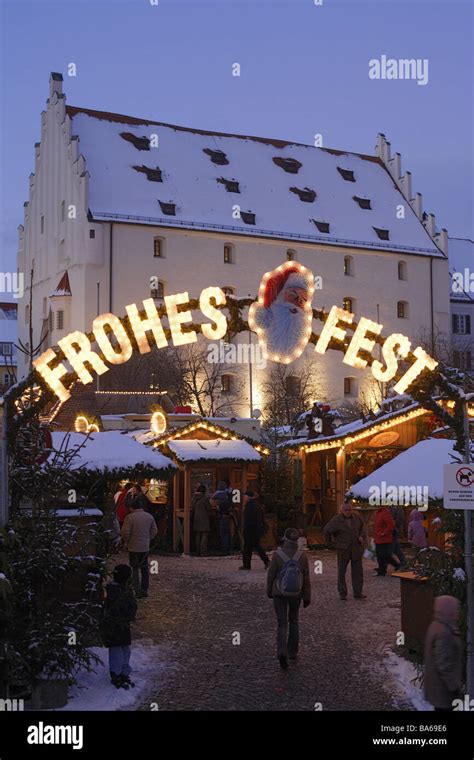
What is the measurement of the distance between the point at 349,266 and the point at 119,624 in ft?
162

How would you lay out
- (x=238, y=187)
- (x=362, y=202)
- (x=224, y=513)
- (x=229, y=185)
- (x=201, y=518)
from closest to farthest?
(x=201, y=518)
(x=224, y=513)
(x=229, y=185)
(x=238, y=187)
(x=362, y=202)

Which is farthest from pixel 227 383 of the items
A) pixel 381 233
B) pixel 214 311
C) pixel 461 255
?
pixel 214 311

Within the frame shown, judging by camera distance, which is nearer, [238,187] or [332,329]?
[332,329]

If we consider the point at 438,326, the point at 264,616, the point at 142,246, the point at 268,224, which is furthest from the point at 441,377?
the point at 438,326

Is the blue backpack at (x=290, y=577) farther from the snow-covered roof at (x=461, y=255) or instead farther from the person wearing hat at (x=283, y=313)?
the snow-covered roof at (x=461, y=255)

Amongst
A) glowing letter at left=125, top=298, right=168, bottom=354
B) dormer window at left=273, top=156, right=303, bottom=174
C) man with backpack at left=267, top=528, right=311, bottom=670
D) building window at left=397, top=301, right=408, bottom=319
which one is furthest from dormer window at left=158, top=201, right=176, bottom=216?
man with backpack at left=267, top=528, right=311, bottom=670

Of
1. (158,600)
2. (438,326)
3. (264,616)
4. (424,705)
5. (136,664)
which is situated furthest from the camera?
(438,326)

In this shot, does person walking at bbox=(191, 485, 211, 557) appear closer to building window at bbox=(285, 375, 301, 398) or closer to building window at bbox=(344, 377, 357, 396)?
building window at bbox=(285, 375, 301, 398)

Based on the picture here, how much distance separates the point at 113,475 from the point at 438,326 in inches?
1806

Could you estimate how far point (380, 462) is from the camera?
23750 mm

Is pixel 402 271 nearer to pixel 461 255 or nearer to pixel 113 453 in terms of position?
pixel 461 255

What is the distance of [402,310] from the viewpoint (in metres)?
59.1

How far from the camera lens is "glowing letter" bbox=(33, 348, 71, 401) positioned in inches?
409

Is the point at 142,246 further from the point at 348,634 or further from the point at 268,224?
the point at 348,634
